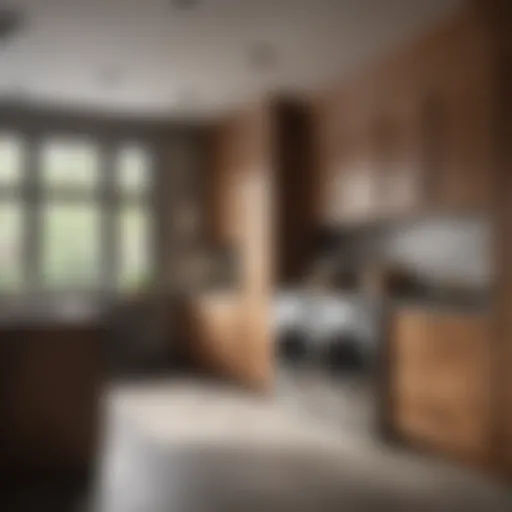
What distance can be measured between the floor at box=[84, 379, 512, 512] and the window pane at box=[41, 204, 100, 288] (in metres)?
2.26

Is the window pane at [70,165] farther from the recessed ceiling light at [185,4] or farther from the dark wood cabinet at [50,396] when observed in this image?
the dark wood cabinet at [50,396]

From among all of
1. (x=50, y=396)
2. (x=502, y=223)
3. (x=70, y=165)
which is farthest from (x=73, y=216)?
(x=502, y=223)

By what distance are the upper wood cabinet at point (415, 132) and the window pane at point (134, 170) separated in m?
2.46

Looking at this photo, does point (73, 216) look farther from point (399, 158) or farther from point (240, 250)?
point (399, 158)

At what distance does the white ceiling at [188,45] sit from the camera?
455cm

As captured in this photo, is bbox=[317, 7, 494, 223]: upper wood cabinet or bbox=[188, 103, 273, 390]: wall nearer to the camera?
bbox=[317, 7, 494, 223]: upper wood cabinet

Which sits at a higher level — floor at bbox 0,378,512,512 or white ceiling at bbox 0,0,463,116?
white ceiling at bbox 0,0,463,116

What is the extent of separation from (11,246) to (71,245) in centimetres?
63

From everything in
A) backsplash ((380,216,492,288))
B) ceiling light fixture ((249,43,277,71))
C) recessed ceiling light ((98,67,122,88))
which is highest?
ceiling light fixture ((249,43,277,71))

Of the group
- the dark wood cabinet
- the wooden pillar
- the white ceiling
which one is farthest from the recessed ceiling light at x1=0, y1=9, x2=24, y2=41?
the wooden pillar

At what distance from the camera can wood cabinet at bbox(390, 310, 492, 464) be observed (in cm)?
428

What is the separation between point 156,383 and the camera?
287 inches

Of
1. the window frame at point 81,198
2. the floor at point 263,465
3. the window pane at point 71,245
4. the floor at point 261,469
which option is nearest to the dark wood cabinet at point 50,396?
the floor at point 263,465

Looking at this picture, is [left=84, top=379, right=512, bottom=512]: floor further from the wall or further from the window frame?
the window frame
